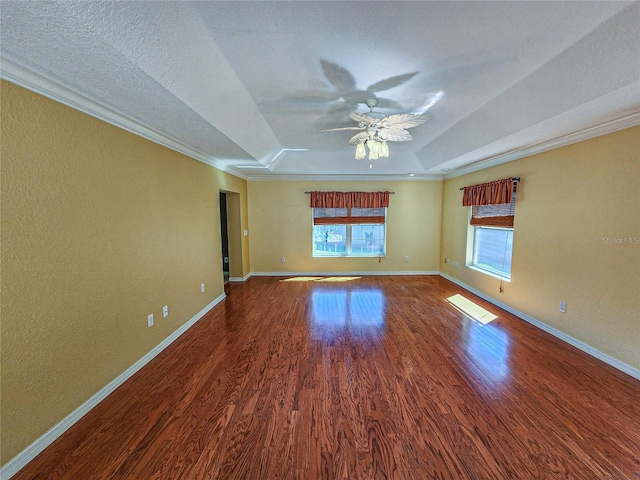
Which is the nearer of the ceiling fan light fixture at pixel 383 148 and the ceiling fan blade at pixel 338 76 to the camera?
the ceiling fan blade at pixel 338 76

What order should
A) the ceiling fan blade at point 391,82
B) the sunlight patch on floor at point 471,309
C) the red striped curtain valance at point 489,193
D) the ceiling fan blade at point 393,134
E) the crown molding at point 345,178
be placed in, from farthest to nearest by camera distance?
the crown molding at point 345,178 → the red striped curtain valance at point 489,193 → the sunlight patch on floor at point 471,309 → the ceiling fan blade at point 393,134 → the ceiling fan blade at point 391,82

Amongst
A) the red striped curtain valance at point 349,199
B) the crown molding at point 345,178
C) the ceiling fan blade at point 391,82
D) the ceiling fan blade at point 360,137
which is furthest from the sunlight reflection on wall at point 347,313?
the ceiling fan blade at point 391,82

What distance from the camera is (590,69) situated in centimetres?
177

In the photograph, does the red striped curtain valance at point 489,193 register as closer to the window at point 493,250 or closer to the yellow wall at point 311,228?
the window at point 493,250

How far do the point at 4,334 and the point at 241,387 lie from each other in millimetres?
1535

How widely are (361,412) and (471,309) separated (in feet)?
9.47

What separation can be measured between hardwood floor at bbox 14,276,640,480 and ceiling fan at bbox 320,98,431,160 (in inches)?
86.7

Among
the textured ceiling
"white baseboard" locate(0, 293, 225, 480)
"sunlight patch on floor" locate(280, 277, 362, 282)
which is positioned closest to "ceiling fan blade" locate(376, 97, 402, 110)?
the textured ceiling

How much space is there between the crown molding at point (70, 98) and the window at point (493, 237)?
4699 millimetres

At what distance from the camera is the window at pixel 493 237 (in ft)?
12.8

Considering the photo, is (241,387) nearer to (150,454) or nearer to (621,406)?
(150,454)

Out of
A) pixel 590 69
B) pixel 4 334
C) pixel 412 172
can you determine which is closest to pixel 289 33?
pixel 590 69

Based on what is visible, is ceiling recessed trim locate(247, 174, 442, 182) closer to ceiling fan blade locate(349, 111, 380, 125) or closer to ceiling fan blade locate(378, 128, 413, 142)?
ceiling fan blade locate(378, 128, 413, 142)

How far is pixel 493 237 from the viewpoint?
14.2ft
